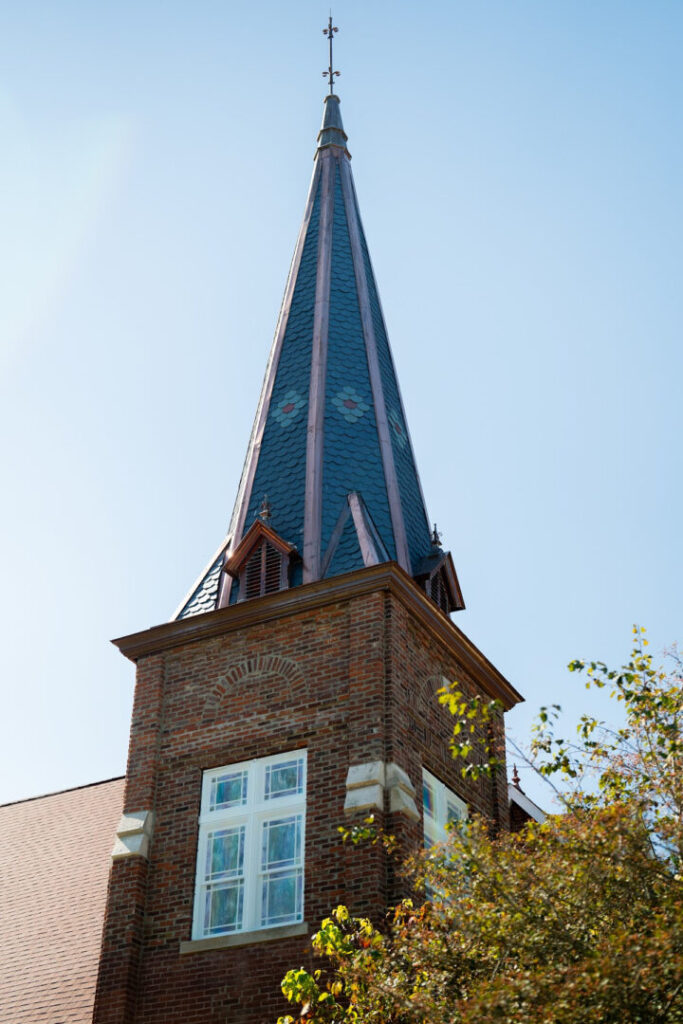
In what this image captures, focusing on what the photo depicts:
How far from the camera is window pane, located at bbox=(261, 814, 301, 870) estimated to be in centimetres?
1783

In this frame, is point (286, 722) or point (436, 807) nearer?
point (286, 722)

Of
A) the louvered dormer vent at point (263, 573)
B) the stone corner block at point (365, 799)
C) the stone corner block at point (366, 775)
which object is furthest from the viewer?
the louvered dormer vent at point (263, 573)

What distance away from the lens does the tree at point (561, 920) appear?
11.0 m

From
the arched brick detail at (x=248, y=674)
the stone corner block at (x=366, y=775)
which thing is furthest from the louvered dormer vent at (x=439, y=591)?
the stone corner block at (x=366, y=775)

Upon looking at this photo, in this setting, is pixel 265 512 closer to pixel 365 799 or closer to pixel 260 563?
pixel 260 563

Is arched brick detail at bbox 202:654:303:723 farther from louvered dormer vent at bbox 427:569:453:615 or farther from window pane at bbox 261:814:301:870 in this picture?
louvered dormer vent at bbox 427:569:453:615

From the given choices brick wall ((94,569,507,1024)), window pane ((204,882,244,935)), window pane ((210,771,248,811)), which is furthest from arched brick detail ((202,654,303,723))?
window pane ((204,882,244,935))

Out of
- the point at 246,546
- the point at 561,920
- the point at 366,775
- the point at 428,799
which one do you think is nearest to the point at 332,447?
the point at 246,546

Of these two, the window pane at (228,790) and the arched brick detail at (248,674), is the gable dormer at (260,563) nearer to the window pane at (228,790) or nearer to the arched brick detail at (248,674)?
the arched brick detail at (248,674)

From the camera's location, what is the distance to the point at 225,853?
1838 centimetres

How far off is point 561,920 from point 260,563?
10.1m

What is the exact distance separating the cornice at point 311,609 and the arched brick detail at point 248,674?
0.65m

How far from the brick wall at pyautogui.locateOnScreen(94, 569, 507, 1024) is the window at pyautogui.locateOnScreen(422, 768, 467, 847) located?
0.19 meters

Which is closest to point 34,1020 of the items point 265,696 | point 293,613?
point 265,696
